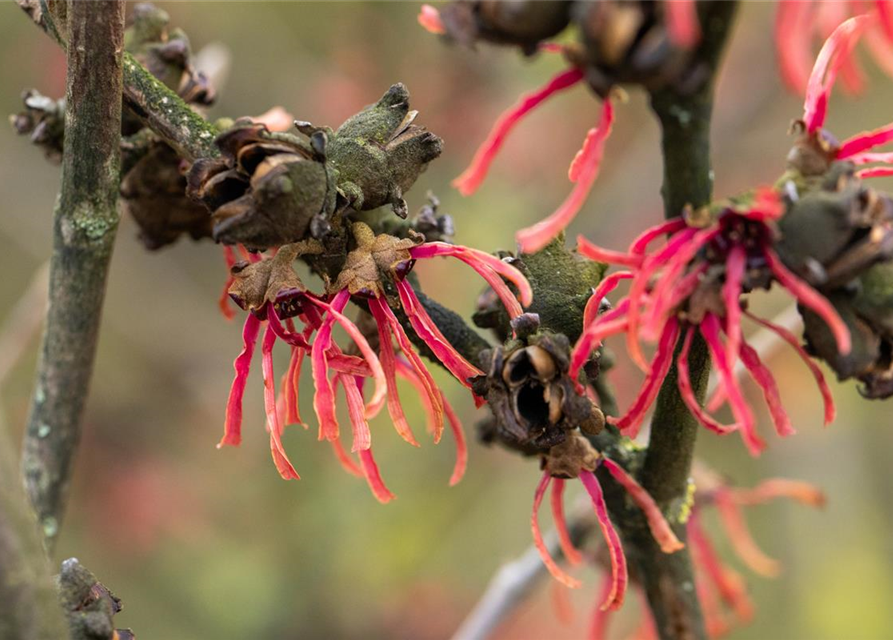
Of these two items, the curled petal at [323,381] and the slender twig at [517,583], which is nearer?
the curled petal at [323,381]

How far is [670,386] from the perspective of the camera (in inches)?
38.4

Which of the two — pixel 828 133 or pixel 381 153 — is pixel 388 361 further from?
pixel 828 133

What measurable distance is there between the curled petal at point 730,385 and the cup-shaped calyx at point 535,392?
15 centimetres

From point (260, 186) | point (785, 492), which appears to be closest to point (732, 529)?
point (785, 492)

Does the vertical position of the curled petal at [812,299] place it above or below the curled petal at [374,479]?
above

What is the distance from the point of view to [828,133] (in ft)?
2.88

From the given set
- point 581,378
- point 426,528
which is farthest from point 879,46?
point 426,528

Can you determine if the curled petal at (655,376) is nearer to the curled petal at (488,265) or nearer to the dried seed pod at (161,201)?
the curled petal at (488,265)

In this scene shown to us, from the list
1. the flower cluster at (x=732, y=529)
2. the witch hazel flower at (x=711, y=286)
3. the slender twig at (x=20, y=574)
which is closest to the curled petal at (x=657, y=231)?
the witch hazel flower at (x=711, y=286)

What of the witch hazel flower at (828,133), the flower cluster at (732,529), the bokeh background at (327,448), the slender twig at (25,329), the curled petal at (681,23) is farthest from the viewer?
the bokeh background at (327,448)

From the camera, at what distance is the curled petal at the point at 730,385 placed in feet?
2.64

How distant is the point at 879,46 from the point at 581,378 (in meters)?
0.46

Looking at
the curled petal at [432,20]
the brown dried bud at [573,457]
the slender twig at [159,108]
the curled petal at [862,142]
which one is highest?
the curled petal at [862,142]

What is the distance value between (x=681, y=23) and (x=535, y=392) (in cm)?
41
